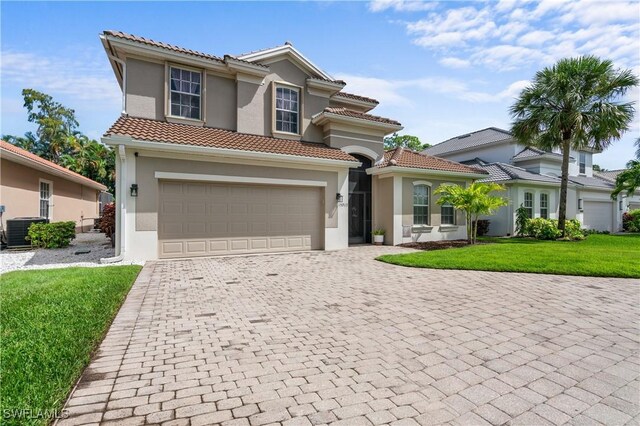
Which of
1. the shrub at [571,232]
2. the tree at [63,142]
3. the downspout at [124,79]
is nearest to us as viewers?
the downspout at [124,79]

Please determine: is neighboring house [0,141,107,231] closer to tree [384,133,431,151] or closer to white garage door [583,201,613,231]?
white garage door [583,201,613,231]

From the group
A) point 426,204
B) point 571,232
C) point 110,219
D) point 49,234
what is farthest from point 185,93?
point 571,232

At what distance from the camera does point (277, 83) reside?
43.8 feet

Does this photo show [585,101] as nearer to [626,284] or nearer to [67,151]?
[626,284]

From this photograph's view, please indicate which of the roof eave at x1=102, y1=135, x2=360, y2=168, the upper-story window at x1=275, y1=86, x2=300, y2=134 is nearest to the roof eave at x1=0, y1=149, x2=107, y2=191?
the roof eave at x1=102, y1=135, x2=360, y2=168

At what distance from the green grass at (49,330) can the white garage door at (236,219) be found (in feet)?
9.94

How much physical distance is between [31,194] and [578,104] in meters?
26.2

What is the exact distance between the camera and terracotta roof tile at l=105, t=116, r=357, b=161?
9.55m

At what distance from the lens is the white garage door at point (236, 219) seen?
9922 millimetres

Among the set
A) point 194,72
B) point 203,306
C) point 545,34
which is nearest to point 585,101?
point 545,34

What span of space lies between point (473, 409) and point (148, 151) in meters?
10.0

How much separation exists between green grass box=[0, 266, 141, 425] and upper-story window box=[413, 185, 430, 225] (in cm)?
1182

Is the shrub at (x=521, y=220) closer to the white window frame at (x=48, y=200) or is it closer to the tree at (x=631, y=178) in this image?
the tree at (x=631, y=178)

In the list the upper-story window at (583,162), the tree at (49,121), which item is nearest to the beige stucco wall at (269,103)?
the upper-story window at (583,162)
